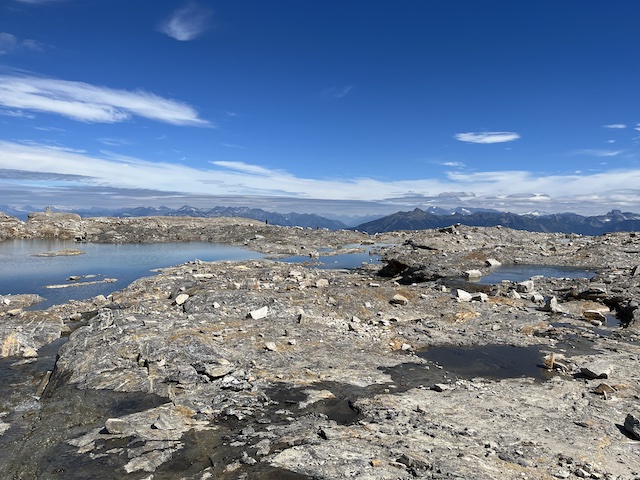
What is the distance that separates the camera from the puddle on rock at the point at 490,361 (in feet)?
46.8

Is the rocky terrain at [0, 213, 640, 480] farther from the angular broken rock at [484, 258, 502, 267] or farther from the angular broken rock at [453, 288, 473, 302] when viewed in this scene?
the angular broken rock at [484, 258, 502, 267]

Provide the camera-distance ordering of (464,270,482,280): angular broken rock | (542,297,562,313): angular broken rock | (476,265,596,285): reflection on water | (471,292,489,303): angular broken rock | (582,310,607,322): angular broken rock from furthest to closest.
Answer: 1. (476,265,596,285): reflection on water
2. (464,270,482,280): angular broken rock
3. (471,292,489,303): angular broken rock
4. (542,297,562,313): angular broken rock
5. (582,310,607,322): angular broken rock

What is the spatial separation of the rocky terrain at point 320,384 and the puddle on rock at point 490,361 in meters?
0.10

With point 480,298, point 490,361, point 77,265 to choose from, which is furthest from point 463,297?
point 77,265

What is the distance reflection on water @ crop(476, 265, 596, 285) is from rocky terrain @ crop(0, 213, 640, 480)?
8.82 m

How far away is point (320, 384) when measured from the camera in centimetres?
1278

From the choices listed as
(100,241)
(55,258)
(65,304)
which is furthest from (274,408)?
(100,241)

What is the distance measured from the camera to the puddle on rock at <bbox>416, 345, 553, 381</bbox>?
14.3 m

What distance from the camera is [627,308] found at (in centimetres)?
2250

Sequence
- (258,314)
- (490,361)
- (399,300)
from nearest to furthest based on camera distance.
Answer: (490,361)
(258,314)
(399,300)

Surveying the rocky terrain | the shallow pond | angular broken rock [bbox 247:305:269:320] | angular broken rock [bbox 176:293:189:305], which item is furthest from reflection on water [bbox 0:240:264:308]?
angular broken rock [bbox 247:305:269:320]

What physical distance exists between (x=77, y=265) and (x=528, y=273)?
4739 cm

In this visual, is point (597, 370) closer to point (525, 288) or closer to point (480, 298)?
point (480, 298)

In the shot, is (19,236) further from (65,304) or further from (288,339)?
(288,339)
